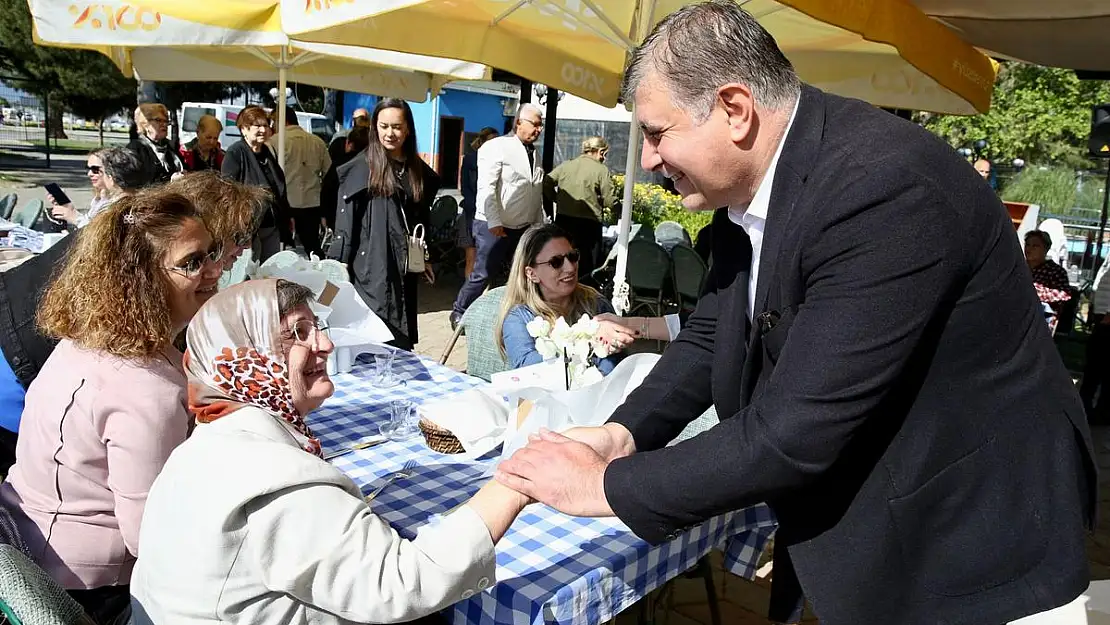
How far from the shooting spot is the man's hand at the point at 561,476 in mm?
1539

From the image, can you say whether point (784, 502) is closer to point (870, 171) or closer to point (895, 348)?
point (895, 348)

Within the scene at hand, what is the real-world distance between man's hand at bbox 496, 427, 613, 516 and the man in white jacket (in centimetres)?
606

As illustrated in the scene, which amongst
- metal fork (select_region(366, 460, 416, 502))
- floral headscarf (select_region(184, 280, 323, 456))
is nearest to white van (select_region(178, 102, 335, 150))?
metal fork (select_region(366, 460, 416, 502))

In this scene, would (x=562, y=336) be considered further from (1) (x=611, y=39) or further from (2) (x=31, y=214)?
(2) (x=31, y=214)

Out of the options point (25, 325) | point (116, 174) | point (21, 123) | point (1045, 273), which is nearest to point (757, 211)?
point (25, 325)

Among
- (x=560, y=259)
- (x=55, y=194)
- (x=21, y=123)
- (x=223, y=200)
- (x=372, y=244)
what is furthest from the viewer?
(x=21, y=123)

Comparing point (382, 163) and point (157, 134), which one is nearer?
point (382, 163)

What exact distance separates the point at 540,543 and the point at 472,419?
2.13ft

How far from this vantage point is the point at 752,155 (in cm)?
145

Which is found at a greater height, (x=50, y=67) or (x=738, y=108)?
(x=50, y=67)

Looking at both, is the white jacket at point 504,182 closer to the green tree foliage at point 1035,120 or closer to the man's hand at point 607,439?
the man's hand at point 607,439

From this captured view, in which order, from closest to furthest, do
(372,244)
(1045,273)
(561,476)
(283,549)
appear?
(283,549)
(561,476)
(372,244)
(1045,273)

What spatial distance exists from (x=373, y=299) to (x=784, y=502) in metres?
4.34

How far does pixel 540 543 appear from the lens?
200cm
